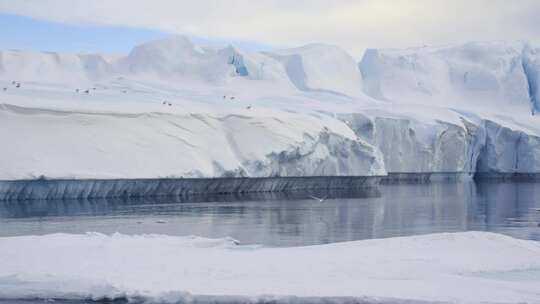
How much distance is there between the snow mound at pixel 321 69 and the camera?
50.2 metres

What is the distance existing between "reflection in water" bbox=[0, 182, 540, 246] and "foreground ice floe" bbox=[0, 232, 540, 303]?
266 cm

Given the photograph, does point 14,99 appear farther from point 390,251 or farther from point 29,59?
point 29,59

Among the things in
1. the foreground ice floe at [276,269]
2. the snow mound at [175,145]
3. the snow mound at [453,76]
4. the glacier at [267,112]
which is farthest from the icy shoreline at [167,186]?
the snow mound at [453,76]

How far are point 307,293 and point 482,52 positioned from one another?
5051 centimetres

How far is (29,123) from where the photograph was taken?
24172 millimetres

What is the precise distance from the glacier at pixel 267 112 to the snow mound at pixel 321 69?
0.10 meters

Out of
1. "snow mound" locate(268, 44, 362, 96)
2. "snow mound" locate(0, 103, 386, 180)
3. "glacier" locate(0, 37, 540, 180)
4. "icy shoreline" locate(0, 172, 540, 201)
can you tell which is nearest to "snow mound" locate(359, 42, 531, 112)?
"glacier" locate(0, 37, 540, 180)

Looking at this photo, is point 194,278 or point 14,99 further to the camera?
point 14,99

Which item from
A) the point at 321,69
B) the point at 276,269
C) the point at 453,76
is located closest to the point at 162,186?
the point at 276,269

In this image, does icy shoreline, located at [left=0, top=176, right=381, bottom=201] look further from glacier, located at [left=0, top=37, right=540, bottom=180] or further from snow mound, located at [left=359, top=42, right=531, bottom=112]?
snow mound, located at [left=359, top=42, right=531, bottom=112]

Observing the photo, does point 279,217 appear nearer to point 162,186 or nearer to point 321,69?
point 162,186

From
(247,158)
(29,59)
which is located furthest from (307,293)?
(29,59)

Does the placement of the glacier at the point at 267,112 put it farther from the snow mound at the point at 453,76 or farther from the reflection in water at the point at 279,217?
the reflection in water at the point at 279,217

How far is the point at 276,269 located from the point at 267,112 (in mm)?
21746
